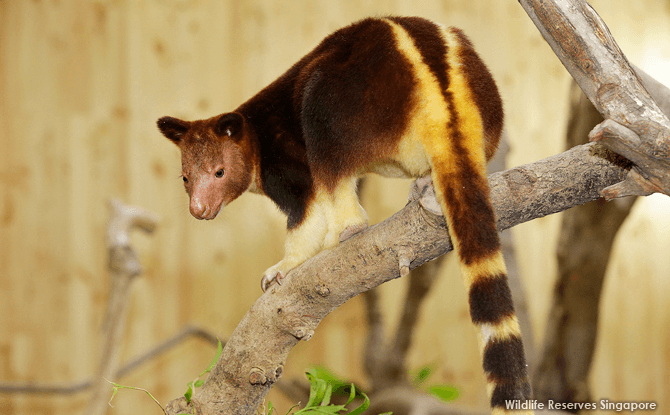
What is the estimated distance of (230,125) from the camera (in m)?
1.90

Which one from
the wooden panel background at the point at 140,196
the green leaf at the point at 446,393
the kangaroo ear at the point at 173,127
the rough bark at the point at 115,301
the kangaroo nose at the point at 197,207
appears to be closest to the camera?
the kangaroo nose at the point at 197,207

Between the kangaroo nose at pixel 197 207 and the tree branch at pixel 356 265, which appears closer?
the tree branch at pixel 356 265

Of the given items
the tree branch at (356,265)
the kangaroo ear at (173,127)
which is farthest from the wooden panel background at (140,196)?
the tree branch at (356,265)

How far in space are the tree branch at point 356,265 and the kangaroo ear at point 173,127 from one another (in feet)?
2.13

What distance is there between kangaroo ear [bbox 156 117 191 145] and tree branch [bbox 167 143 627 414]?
648 mm

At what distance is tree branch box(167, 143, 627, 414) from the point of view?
150cm

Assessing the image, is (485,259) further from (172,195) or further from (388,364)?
(172,195)

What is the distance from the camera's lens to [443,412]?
8.59 feet

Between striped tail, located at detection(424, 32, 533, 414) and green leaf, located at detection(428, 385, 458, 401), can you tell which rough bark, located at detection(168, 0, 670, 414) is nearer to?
striped tail, located at detection(424, 32, 533, 414)

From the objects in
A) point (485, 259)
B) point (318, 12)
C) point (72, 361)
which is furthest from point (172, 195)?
point (485, 259)

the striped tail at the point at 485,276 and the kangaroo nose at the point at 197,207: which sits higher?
the kangaroo nose at the point at 197,207

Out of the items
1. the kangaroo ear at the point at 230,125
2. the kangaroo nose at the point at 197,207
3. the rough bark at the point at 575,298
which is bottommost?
the rough bark at the point at 575,298

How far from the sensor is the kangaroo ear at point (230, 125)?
1.86 metres

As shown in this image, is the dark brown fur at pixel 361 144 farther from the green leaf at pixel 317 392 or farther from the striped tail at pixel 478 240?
the green leaf at pixel 317 392
